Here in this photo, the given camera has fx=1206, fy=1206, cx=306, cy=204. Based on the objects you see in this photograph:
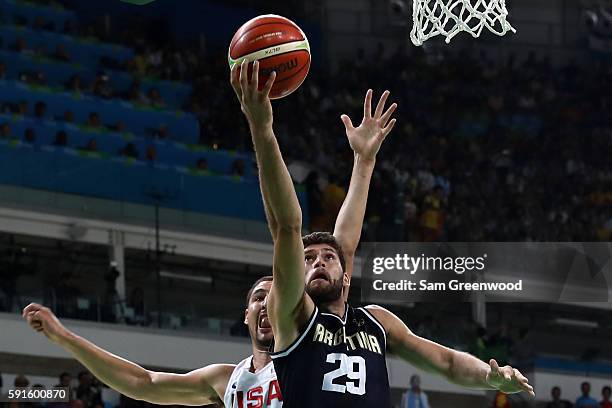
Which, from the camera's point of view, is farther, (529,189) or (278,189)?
(529,189)

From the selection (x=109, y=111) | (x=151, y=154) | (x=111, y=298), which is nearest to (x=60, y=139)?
(x=151, y=154)

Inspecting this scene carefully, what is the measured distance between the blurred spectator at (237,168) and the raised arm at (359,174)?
1054 cm

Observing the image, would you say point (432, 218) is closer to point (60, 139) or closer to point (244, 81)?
point (60, 139)

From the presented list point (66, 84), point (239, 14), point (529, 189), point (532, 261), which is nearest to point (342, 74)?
point (239, 14)

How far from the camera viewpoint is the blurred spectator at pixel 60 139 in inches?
599

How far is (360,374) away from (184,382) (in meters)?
1.32

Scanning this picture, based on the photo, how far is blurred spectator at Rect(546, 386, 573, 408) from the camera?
1434 cm

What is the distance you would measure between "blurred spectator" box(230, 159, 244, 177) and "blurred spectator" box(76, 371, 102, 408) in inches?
162

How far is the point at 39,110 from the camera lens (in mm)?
15727

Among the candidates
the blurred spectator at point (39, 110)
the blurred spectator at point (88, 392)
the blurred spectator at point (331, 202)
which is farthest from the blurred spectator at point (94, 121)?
the blurred spectator at point (88, 392)

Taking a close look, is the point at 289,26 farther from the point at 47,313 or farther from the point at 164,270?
the point at 164,270

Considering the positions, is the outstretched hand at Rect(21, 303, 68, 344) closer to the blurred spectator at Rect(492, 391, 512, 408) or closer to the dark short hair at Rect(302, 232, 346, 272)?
the dark short hair at Rect(302, 232, 346, 272)

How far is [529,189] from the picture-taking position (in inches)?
729

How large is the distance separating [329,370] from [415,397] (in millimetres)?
9084
